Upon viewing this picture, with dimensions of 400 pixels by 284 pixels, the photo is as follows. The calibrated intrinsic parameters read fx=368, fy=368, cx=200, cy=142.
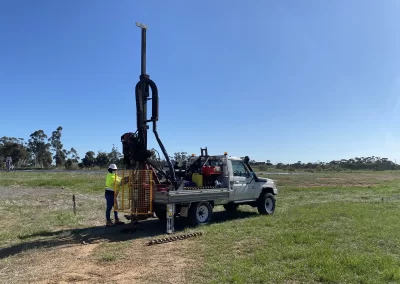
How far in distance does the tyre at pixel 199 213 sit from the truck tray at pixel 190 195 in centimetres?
22

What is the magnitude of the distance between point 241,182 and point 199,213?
231cm

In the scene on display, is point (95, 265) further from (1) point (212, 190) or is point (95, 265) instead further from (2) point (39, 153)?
(2) point (39, 153)

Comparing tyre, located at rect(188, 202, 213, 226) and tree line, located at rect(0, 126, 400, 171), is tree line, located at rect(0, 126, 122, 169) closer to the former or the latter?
tree line, located at rect(0, 126, 400, 171)

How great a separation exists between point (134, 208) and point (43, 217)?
4.55 metres

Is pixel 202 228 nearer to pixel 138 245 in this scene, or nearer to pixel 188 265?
pixel 138 245

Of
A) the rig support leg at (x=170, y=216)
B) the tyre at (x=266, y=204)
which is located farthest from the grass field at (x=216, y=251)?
the tyre at (x=266, y=204)

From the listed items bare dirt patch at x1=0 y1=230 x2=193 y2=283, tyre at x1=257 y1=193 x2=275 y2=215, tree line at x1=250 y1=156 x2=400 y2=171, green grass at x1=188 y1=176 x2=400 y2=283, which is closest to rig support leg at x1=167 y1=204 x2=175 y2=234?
green grass at x1=188 y1=176 x2=400 y2=283

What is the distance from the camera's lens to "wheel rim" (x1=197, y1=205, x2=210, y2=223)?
11.5 m

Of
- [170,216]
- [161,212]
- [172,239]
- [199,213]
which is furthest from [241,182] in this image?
[172,239]

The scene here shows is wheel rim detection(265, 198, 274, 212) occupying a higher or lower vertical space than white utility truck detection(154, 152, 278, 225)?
lower

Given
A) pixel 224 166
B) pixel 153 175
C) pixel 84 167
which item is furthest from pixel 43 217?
pixel 84 167

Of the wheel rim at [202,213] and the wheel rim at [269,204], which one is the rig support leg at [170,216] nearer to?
the wheel rim at [202,213]

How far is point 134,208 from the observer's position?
1051 centimetres

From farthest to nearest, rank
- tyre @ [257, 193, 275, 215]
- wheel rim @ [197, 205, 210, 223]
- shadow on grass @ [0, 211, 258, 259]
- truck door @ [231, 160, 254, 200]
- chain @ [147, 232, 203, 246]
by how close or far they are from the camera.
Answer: tyre @ [257, 193, 275, 215]
truck door @ [231, 160, 254, 200]
wheel rim @ [197, 205, 210, 223]
chain @ [147, 232, 203, 246]
shadow on grass @ [0, 211, 258, 259]
